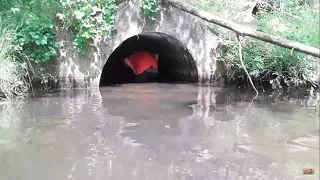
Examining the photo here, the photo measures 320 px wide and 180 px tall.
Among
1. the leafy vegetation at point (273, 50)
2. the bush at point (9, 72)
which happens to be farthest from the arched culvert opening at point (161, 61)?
the bush at point (9, 72)

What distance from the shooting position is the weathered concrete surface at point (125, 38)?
8039 mm

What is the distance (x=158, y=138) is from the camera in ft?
14.1

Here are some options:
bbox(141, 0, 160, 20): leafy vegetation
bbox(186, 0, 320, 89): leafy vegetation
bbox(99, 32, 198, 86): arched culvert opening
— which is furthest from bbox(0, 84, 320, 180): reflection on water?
bbox(99, 32, 198, 86): arched culvert opening

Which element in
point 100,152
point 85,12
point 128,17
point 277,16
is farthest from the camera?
point 277,16

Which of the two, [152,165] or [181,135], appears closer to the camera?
[152,165]

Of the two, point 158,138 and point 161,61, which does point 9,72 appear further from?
point 161,61

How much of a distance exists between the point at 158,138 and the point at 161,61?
27.4ft

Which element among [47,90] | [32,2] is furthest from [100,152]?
[47,90]

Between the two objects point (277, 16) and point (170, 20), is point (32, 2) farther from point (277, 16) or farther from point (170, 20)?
point (277, 16)

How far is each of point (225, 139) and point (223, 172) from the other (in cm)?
103

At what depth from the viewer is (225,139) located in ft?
13.9

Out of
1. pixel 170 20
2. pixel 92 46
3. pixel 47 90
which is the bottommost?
pixel 47 90

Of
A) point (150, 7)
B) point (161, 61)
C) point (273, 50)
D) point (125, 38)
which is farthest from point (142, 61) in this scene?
point (273, 50)

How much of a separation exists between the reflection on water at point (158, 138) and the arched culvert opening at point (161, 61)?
2.92 meters
